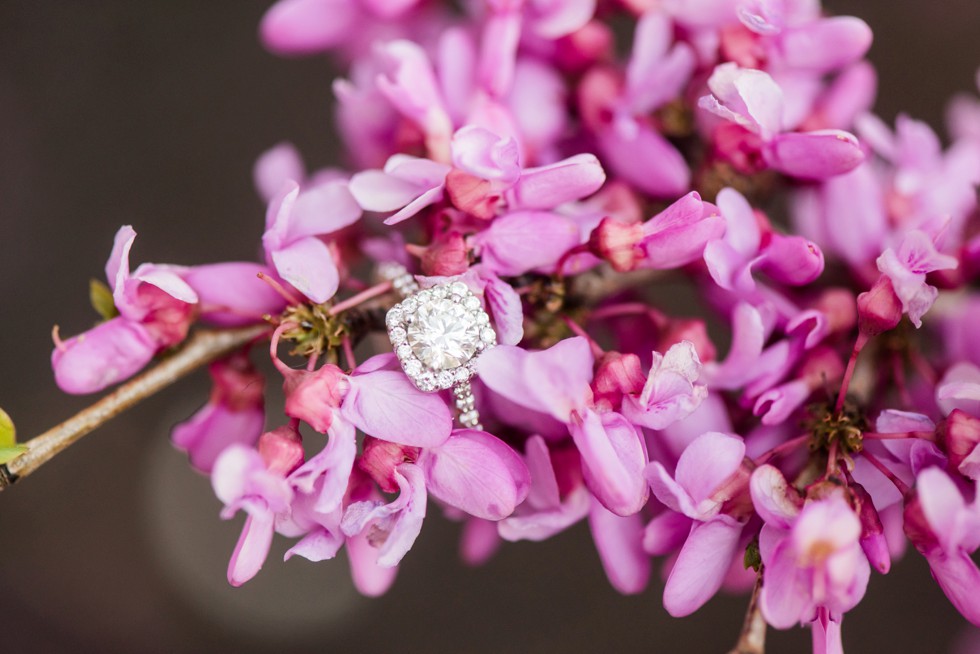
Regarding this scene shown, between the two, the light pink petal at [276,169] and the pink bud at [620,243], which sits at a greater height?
the light pink petal at [276,169]

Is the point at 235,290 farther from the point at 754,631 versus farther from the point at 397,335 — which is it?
the point at 754,631

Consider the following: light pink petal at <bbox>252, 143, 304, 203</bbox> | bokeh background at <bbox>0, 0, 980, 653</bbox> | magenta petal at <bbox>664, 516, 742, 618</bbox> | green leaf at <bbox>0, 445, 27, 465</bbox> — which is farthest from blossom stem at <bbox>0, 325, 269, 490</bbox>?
bokeh background at <bbox>0, 0, 980, 653</bbox>

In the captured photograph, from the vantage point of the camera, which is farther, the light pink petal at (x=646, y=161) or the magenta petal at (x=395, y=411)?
the light pink petal at (x=646, y=161)

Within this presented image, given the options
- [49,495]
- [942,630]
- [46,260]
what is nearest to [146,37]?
[46,260]

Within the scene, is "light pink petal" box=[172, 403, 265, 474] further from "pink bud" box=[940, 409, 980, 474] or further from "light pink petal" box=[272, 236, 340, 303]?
"pink bud" box=[940, 409, 980, 474]

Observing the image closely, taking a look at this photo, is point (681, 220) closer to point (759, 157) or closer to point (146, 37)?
point (759, 157)

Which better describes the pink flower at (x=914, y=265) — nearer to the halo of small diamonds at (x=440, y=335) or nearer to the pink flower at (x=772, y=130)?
the pink flower at (x=772, y=130)

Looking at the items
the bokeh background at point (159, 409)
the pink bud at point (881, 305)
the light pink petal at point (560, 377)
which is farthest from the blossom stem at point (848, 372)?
the bokeh background at point (159, 409)
